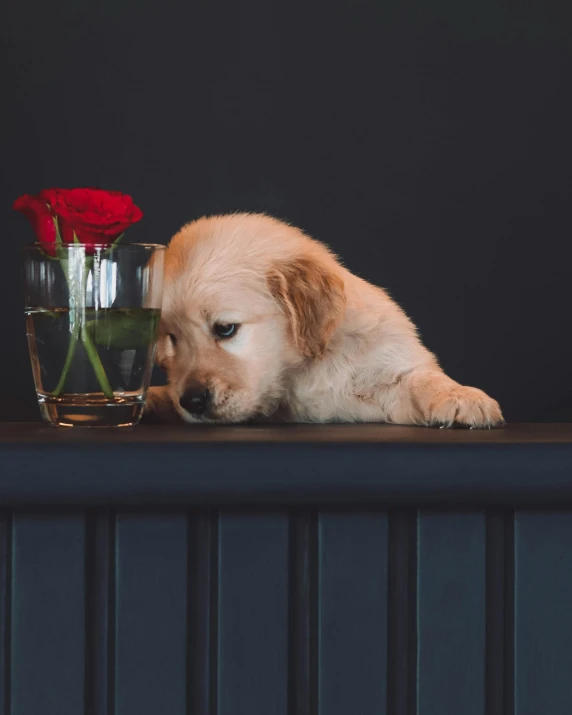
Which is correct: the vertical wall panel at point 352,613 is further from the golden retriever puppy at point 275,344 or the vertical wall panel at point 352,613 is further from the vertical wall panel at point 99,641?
the golden retriever puppy at point 275,344

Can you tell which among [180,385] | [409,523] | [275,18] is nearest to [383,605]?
[409,523]

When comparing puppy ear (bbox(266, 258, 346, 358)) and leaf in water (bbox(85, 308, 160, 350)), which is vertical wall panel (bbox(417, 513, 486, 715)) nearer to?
leaf in water (bbox(85, 308, 160, 350))

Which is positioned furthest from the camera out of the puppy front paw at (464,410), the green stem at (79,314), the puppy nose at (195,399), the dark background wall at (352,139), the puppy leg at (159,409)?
the dark background wall at (352,139)

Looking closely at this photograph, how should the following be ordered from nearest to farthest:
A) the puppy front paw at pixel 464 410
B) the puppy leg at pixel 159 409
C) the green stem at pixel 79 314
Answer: the green stem at pixel 79 314
the puppy front paw at pixel 464 410
the puppy leg at pixel 159 409

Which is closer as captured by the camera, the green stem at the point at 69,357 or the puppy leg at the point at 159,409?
the green stem at the point at 69,357

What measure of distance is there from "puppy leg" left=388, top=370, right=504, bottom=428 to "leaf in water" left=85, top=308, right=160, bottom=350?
1.60 feet

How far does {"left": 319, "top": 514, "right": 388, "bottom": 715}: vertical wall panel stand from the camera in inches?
42.4

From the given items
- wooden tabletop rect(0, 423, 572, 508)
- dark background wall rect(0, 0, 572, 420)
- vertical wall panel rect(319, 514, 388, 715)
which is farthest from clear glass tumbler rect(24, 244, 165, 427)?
dark background wall rect(0, 0, 572, 420)

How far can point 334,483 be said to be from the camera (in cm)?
105

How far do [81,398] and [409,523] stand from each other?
1.47 feet

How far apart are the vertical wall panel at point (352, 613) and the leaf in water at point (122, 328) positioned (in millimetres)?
358

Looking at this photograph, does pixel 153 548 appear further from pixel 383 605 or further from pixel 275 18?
pixel 275 18

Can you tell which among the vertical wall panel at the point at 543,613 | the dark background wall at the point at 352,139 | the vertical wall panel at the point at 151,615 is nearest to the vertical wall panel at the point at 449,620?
the vertical wall panel at the point at 543,613

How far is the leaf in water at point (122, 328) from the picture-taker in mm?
1282
